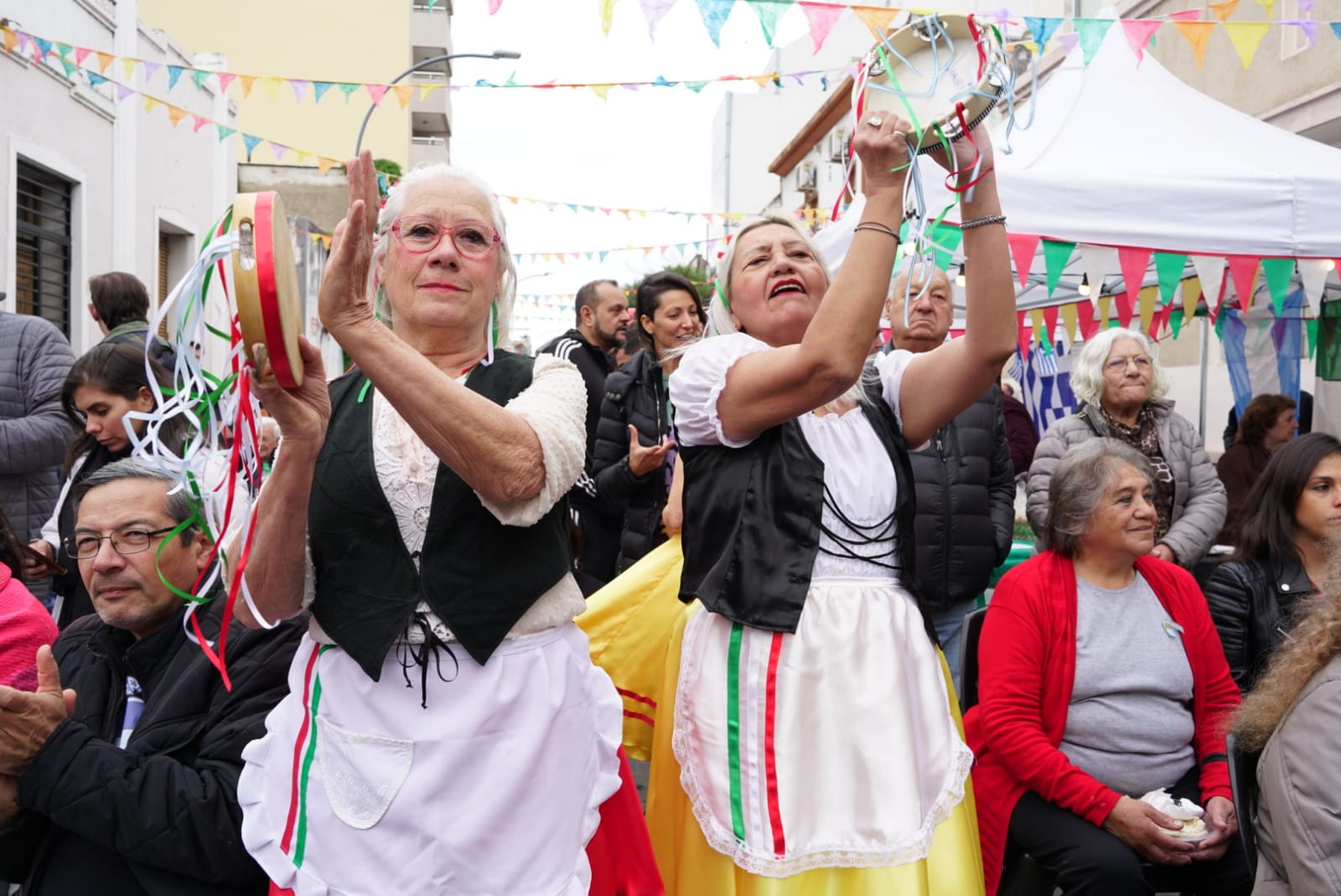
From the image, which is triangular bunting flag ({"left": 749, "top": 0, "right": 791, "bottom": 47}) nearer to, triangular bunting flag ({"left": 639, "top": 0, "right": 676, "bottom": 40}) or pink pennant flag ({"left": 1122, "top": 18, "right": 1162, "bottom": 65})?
triangular bunting flag ({"left": 639, "top": 0, "right": 676, "bottom": 40})

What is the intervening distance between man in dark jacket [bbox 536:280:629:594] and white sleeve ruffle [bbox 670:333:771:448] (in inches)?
105

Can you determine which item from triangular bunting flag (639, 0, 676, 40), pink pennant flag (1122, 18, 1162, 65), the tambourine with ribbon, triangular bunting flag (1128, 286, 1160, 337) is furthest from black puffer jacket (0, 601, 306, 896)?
triangular bunting flag (1128, 286, 1160, 337)

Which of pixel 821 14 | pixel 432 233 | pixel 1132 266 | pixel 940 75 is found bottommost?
pixel 432 233

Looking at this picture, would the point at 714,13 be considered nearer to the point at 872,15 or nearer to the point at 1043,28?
the point at 872,15

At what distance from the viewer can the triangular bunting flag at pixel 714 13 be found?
489 cm

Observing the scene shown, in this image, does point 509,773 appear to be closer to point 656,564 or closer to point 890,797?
point 890,797

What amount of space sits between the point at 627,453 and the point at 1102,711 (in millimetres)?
2282

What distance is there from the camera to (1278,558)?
3436 mm

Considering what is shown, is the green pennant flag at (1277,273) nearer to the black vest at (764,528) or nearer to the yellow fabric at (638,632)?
the yellow fabric at (638,632)

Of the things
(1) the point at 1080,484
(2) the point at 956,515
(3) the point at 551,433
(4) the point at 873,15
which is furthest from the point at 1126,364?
(3) the point at 551,433

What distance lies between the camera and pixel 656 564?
2.98 m

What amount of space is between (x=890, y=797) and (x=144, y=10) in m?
29.5

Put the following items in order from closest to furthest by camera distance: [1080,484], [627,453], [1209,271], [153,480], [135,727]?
[135,727]
[153,480]
[1080,484]
[627,453]
[1209,271]

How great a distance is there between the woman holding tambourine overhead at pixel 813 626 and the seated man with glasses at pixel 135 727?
0.81 meters
